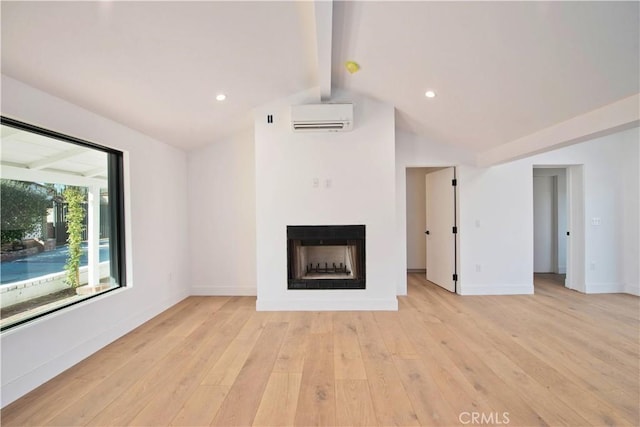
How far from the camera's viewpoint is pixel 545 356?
240 cm

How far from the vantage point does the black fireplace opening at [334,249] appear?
3637 mm

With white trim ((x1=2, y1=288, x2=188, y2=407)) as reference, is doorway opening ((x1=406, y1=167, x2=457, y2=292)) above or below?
above

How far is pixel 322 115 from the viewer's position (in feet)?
11.2

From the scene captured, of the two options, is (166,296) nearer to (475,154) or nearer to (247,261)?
(247,261)

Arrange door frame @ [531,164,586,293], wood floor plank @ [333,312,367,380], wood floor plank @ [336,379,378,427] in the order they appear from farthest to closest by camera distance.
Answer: door frame @ [531,164,586,293], wood floor plank @ [333,312,367,380], wood floor plank @ [336,379,378,427]

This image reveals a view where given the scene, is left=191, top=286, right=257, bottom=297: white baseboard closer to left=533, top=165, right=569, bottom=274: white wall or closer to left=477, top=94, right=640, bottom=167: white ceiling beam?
left=477, top=94, right=640, bottom=167: white ceiling beam

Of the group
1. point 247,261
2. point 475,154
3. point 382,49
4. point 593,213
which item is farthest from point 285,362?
point 593,213

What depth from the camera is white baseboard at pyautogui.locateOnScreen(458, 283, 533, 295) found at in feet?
13.8

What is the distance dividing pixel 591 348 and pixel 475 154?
2806 millimetres

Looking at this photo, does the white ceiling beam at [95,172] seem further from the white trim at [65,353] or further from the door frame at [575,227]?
the door frame at [575,227]

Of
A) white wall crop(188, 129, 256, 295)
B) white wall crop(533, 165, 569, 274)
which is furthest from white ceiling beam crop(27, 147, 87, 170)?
white wall crop(533, 165, 569, 274)

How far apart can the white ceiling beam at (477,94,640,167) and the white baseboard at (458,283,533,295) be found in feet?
6.52

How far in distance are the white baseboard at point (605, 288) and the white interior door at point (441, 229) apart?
6.84 ft

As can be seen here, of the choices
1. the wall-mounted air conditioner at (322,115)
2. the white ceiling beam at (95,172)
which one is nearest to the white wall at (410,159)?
the wall-mounted air conditioner at (322,115)
